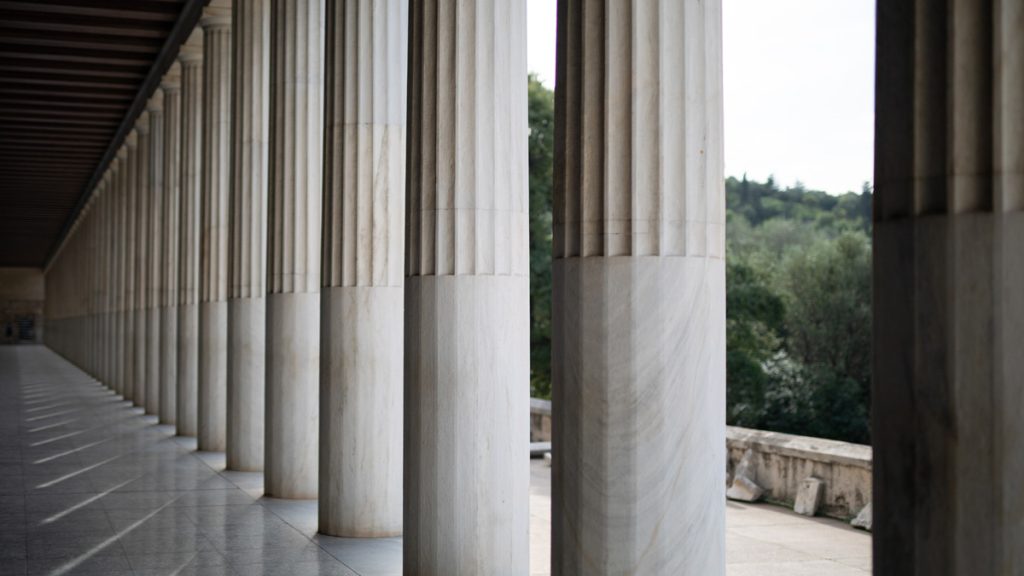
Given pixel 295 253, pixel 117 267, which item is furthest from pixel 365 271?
pixel 117 267

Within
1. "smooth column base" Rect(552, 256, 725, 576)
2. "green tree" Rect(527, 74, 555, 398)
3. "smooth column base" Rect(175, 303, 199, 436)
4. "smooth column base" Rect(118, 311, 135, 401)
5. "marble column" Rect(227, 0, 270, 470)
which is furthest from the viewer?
"green tree" Rect(527, 74, 555, 398)

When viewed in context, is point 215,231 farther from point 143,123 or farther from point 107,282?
point 107,282

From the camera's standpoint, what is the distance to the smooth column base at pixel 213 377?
42.8 m

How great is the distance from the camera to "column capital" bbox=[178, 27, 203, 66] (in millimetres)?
48344

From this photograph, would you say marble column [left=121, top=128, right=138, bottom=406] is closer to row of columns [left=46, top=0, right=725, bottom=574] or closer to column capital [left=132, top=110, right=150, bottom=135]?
column capital [left=132, top=110, right=150, bottom=135]

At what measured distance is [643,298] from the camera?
47.0 feet

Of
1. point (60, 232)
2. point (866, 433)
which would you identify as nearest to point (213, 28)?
point (866, 433)

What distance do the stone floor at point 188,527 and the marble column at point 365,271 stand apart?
140 cm

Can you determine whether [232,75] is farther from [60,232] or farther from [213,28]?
[60,232]

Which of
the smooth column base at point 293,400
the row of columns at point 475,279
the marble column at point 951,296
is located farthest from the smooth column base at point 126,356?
the marble column at point 951,296

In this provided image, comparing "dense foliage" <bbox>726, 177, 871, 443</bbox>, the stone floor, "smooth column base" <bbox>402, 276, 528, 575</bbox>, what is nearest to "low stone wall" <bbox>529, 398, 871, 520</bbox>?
the stone floor

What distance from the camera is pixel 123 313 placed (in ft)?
258

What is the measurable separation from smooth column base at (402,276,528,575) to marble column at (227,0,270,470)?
17.3 meters

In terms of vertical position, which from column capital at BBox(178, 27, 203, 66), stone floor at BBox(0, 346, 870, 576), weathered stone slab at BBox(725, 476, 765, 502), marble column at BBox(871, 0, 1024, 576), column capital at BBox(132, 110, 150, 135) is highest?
column capital at BBox(178, 27, 203, 66)
